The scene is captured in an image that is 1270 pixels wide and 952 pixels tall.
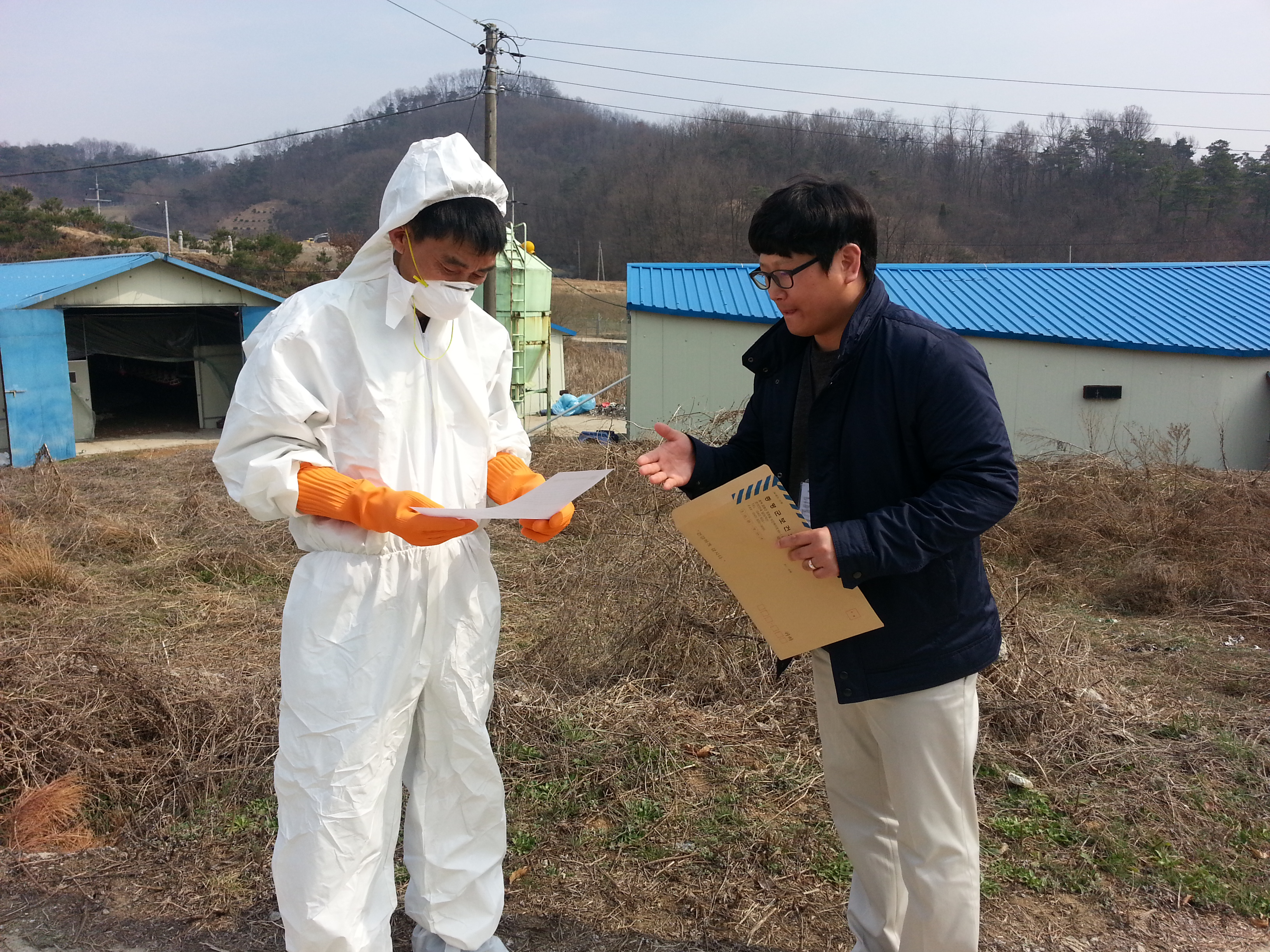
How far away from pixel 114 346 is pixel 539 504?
57.4 ft

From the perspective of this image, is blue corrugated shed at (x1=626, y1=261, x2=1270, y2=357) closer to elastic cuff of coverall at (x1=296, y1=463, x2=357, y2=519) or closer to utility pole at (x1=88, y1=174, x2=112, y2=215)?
elastic cuff of coverall at (x1=296, y1=463, x2=357, y2=519)

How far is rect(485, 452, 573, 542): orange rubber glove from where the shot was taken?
7.51 feet

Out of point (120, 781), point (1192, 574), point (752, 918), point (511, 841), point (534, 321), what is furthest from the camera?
→ point (534, 321)

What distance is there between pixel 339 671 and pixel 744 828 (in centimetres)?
161

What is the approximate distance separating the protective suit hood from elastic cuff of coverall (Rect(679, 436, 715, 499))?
0.80 m

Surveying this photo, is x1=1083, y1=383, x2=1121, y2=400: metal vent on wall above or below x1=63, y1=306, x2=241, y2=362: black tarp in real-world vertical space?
below

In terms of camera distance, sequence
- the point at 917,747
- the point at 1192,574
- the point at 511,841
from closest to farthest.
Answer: the point at 917,747
the point at 511,841
the point at 1192,574

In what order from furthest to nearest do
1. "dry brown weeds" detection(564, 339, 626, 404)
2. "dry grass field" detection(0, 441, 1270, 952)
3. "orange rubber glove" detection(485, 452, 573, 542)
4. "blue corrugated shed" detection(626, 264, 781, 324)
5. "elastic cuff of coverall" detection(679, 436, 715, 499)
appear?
"dry brown weeds" detection(564, 339, 626, 404)
"blue corrugated shed" detection(626, 264, 781, 324)
"dry grass field" detection(0, 441, 1270, 952)
"elastic cuff of coverall" detection(679, 436, 715, 499)
"orange rubber glove" detection(485, 452, 573, 542)

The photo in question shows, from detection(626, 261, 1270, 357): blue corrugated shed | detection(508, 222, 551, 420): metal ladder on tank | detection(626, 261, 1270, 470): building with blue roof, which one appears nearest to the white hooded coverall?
detection(626, 261, 1270, 470): building with blue roof

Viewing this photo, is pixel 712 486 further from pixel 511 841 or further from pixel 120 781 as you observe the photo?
pixel 120 781

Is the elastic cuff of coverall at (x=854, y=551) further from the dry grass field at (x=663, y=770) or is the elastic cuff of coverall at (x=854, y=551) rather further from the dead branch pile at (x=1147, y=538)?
the dead branch pile at (x=1147, y=538)

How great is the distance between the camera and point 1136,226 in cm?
4406

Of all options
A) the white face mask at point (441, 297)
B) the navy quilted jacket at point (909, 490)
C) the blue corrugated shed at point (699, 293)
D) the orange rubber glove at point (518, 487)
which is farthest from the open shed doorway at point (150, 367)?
the navy quilted jacket at point (909, 490)

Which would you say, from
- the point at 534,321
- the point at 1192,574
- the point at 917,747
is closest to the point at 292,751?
the point at 917,747
